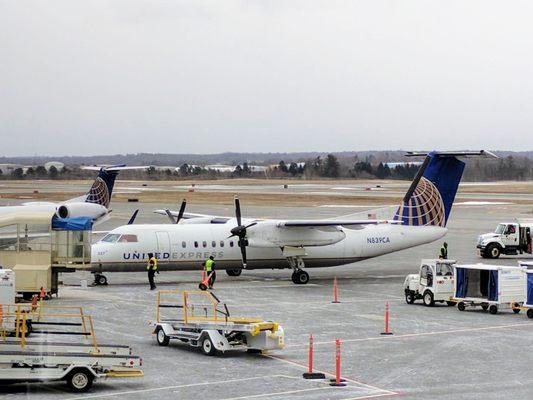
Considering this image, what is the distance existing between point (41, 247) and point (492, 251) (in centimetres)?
2923

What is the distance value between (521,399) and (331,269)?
3111cm

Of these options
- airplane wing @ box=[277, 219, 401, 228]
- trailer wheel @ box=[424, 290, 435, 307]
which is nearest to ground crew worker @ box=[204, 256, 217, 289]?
airplane wing @ box=[277, 219, 401, 228]

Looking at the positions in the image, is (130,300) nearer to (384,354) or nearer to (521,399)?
(384,354)

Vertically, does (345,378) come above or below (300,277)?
below

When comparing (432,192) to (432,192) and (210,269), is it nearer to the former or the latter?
(432,192)

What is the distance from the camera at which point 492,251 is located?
56969mm

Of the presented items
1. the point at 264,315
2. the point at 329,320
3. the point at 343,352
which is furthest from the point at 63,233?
the point at 343,352

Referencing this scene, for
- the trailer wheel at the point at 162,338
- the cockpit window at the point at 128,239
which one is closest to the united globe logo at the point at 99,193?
the cockpit window at the point at 128,239

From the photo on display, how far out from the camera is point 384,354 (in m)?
27.0

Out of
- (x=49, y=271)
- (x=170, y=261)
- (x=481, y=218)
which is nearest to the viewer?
(x=49, y=271)

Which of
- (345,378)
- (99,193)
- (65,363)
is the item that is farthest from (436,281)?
(99,193)

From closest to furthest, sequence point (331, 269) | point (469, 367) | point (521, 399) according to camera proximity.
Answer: point (521, 399) → point (469, 367) → point (331, 269)

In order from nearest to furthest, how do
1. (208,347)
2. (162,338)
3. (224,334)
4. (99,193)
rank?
(208,347) → (224,334) → (162,338) → (99,193)

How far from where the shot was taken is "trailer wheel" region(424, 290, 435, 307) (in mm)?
36875
